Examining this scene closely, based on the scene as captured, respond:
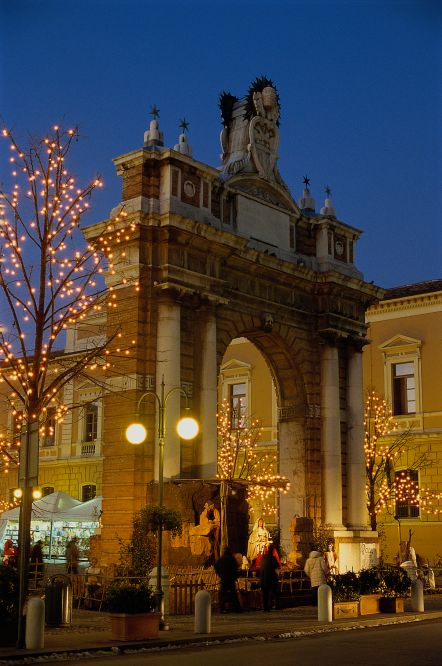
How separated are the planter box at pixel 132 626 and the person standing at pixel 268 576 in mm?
6646

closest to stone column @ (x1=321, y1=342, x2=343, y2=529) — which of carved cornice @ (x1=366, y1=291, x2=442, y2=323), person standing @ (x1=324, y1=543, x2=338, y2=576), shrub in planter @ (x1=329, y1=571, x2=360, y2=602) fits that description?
person standing @ (x1=324, y1=543, x2=338, y2=576)

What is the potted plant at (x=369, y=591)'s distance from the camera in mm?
22531

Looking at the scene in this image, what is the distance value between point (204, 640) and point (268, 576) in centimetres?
649

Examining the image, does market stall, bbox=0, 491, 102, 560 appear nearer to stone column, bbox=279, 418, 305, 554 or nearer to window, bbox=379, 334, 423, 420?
stone column, bbox=279, 418, 305, 554

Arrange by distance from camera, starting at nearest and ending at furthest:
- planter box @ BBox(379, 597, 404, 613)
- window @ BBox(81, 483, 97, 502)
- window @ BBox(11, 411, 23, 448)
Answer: window @ BBox(11, 411, 23, 448), planter box @ BBox(379, 597, 404, 613), window @ BBox(81, 483, 97, 502)

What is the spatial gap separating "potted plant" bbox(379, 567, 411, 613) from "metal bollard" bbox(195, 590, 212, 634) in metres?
6.85

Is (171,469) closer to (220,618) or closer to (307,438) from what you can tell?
(220,618)

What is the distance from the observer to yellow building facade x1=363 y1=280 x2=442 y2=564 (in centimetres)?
4112

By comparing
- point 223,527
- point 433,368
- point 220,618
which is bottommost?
point 220,618

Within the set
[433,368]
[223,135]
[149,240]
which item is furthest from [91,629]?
[433,368]

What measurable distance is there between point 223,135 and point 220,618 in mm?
17225

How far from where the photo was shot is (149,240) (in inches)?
1054

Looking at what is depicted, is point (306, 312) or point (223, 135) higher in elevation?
point (223, 135)

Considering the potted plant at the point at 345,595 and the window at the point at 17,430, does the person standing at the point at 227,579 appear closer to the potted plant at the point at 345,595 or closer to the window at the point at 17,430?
the potted plant at the point at 345,595
